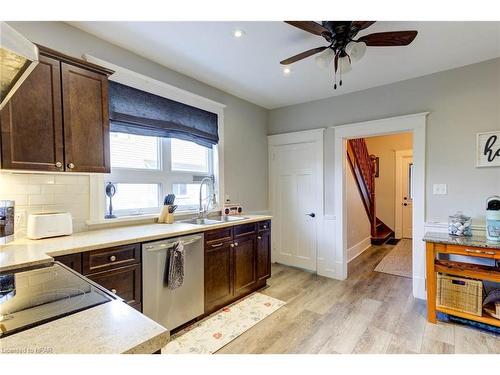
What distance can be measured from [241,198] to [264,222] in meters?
0.67

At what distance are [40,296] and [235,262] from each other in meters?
1.96

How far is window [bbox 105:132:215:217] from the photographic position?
2.44m

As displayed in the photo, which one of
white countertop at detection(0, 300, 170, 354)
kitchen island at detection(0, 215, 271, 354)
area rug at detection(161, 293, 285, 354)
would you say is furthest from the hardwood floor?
white countertop at detection(0, 300, 170, 354)

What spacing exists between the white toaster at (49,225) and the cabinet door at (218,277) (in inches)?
45.2

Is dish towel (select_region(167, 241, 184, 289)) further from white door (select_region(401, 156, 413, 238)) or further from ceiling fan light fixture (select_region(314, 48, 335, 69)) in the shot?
white door (select_region(401, 156, 413, 238))

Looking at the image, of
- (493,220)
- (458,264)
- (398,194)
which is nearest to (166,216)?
(458,264)

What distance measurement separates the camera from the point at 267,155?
13.9 feet

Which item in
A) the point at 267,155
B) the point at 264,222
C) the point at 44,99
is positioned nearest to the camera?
the point at 44,99

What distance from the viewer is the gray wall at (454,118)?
2574 mm

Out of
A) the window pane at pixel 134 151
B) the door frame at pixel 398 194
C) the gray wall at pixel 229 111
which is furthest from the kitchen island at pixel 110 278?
the door frame at pixel 398 194

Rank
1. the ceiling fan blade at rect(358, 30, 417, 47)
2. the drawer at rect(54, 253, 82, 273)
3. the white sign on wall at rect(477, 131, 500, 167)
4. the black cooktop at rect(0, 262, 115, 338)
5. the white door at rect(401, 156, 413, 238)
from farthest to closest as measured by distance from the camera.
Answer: the white door at rect(401, 156, 413, 238), the white sign on wall at rect(477, 131, 500, 167), the ceiling fan blade at rect(358, 30, 417, 47), the drawer at rect(54, 253, 82, 273), the black cooktop at rect(0, 262, 115, 338)

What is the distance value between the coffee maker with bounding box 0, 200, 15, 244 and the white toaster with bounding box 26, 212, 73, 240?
0.10 m
